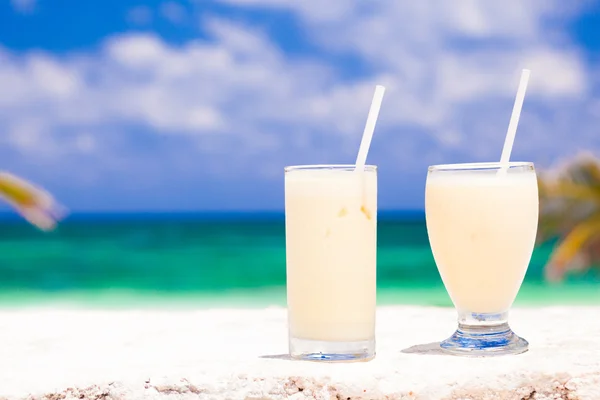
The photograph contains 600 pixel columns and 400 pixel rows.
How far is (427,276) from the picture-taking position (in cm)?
1370

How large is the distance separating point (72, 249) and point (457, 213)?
17187 millimetres

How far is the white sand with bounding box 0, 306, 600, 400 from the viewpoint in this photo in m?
1.87

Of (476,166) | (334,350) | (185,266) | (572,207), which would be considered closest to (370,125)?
(476,166)

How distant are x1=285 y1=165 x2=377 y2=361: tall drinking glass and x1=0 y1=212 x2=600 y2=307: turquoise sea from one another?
753 centimetres

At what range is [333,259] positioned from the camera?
200cm

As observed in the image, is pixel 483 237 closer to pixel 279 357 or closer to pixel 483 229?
pixel 483 229

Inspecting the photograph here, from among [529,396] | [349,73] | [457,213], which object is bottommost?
[529,396]

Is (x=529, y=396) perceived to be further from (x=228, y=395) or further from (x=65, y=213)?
(x=65, y=213)

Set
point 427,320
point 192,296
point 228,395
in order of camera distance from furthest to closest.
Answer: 1. point 192,296
2. point 427,320
3. point 228,395

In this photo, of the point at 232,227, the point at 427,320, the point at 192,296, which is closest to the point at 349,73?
the point at 232,227

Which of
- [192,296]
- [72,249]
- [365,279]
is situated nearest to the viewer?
[365,279]

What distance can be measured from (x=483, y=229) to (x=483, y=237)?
0.06 feet

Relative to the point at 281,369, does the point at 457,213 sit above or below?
above

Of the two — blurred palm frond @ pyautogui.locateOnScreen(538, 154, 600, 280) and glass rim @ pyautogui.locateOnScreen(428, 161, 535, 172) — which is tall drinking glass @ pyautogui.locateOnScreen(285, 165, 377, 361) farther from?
blurred palm frond @ pyautogui.locateOnScreen(538, 154, 600, 280)
